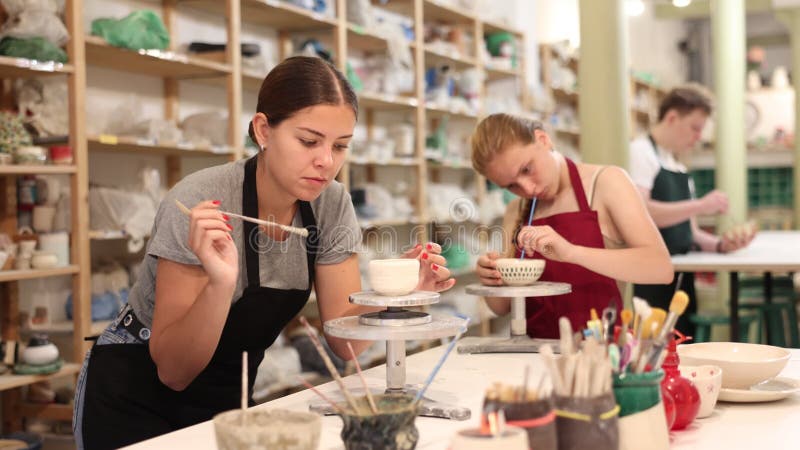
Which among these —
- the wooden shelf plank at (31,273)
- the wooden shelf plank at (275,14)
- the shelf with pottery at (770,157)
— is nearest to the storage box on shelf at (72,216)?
the wooden shelf plank at (31,273)

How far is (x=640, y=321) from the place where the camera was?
1.29 metres

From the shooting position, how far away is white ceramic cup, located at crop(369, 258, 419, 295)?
1.56m

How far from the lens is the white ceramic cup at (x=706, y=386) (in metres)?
1.44

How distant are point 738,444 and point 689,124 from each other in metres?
3.24

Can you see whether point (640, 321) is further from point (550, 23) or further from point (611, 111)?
point (550, 23)

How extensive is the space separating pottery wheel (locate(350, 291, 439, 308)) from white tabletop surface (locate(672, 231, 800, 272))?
98.9 inches

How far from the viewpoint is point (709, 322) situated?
4734mm

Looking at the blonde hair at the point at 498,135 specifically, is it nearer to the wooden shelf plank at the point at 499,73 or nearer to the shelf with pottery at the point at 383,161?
the shelf with pottery at the point at 383,161

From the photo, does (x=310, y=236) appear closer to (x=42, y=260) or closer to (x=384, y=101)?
(x=42, y=260)

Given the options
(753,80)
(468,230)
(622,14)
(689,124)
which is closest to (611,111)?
(622,14)

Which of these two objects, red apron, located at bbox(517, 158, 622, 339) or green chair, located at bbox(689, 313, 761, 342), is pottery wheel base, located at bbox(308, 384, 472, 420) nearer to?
red apron, located at bbox(517, 158, 622, 339)

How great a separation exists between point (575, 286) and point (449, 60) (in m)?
4.34

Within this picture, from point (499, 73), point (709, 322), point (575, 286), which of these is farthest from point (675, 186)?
point (499, 73)

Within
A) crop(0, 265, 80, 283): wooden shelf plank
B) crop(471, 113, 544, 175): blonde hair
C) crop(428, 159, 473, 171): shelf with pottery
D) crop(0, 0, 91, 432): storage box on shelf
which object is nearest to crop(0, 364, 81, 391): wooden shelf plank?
crop(0, 0, 91, 432): storage box on shelf
